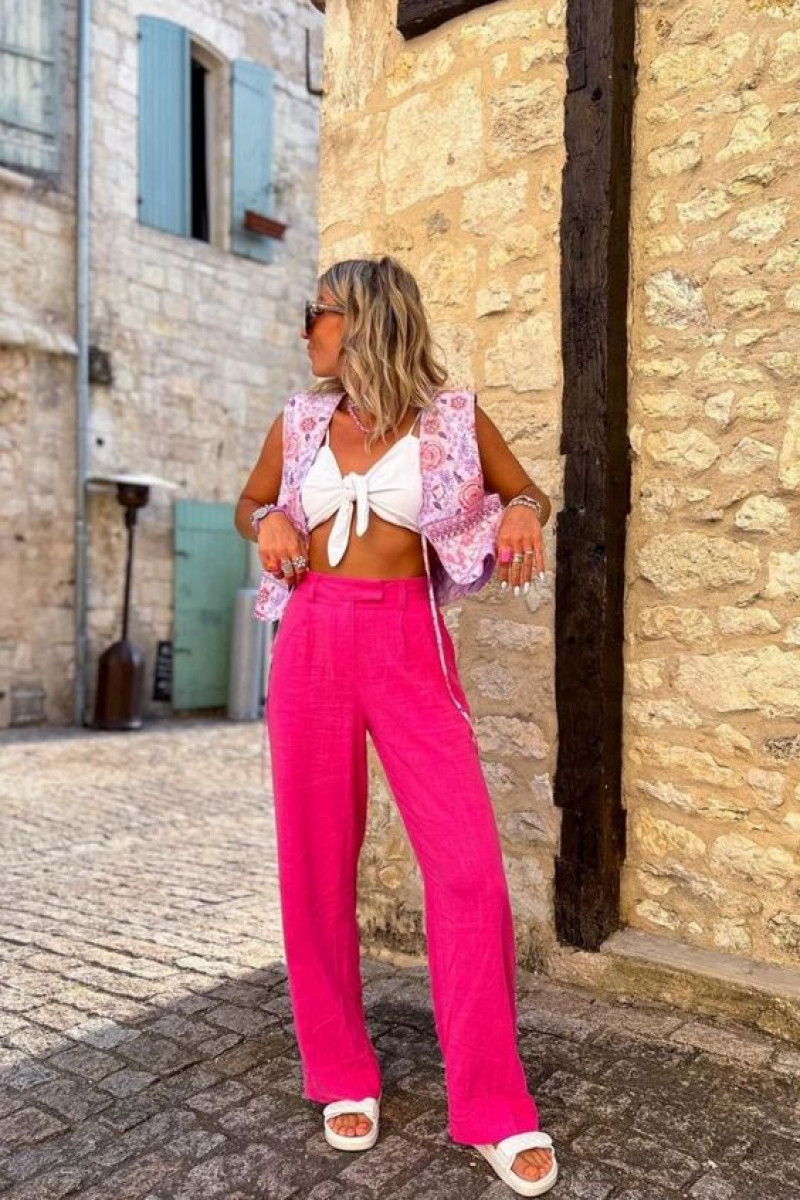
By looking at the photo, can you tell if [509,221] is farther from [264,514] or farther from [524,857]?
[524,857]

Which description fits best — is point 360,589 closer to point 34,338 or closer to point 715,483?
point 715,483

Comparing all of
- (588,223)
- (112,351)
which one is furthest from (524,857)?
(112,351)

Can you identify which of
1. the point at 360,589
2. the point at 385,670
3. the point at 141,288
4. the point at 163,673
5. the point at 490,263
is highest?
the point at 141,288

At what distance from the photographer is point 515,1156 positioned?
204 cm

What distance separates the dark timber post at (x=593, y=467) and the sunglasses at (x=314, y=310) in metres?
0.94

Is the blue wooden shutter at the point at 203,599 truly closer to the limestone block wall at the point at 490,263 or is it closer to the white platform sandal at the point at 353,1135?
the limestone block wall at the point at 490,263

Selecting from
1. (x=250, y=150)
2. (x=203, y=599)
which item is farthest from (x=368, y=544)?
(x=250, y=150)

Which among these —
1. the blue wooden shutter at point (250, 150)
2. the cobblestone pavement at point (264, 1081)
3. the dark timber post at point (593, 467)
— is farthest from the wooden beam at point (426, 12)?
the blue wooden shutter at point (250, 150)

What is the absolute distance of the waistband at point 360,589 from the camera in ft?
7.20

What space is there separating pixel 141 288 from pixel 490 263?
7907 millimetres

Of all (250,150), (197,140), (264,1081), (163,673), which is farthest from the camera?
(197,140)

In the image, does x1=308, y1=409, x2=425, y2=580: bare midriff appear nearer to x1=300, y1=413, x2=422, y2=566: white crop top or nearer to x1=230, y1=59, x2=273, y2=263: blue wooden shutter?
x1=300, y1=413, x2=422, y2=566: white crop top

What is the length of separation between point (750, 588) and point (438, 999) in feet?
4.14

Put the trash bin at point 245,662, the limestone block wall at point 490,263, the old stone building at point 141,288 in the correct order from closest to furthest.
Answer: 1. the limestone block wall at point 490,263
2. the old stone building at point 141,288
3. the trash bin at point 245,662
